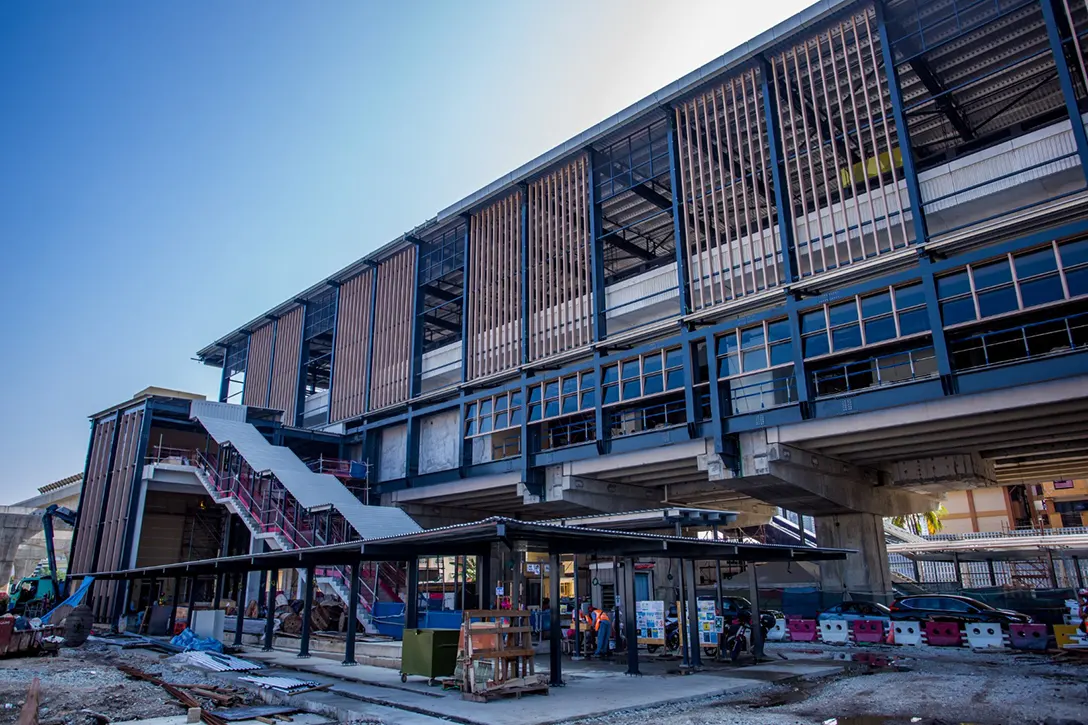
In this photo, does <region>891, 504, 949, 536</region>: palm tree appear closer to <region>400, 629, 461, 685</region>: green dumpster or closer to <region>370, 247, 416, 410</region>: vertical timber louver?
<region>370, 247, 416, 410</region>: vertical timber louver

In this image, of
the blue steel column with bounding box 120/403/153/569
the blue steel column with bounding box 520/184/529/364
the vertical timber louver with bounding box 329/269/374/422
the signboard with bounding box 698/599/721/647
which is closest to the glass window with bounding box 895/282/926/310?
the signboard with bounding box 698/599/721/647

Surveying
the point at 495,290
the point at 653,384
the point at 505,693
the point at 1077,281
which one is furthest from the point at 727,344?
the point at 505,693

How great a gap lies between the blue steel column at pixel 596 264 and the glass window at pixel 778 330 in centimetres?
667

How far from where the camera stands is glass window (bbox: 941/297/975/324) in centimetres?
1927

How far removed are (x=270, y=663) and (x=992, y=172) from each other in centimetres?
2380

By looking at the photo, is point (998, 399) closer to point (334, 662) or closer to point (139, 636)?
point (334, 662)

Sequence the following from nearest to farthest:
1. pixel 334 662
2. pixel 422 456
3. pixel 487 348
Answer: pixel 334 662 → pixel 487 348 → pixel 422 456

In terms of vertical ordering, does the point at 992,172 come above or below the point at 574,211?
below

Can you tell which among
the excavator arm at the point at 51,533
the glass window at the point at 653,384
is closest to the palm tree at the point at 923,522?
the glass window at the point at 653,384

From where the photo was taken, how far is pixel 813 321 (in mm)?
22219

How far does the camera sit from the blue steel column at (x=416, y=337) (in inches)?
1383

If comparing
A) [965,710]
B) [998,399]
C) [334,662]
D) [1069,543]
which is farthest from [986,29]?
[334,662]

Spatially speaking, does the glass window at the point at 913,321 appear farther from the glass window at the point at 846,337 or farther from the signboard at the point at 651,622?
the signboard at the point at 651,622

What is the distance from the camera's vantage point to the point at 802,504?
26484 millimetres
